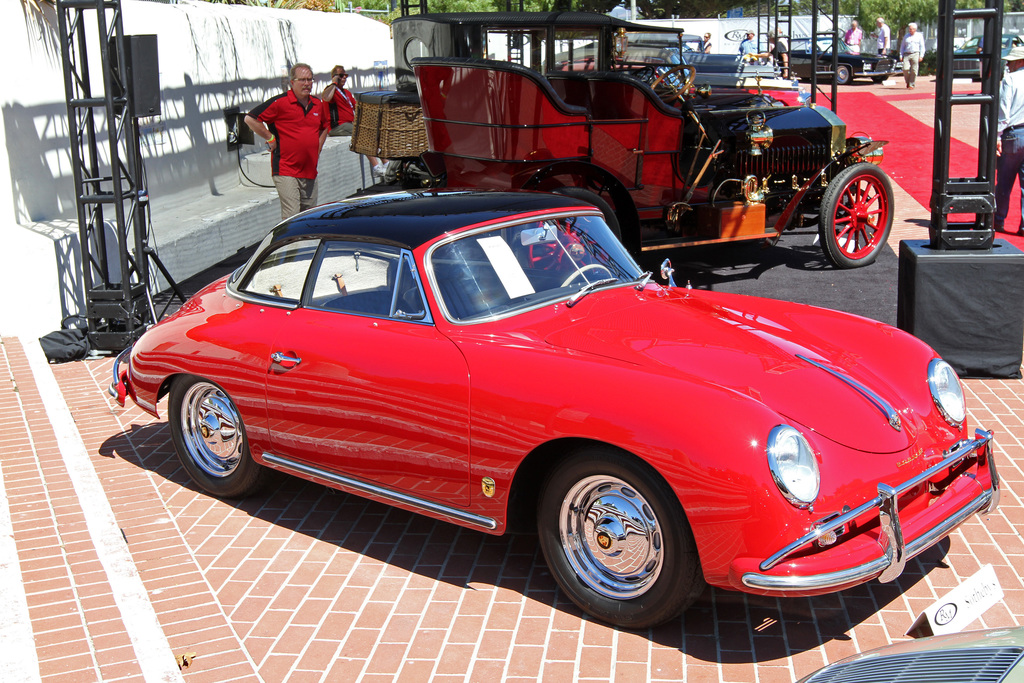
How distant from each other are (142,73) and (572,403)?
19.2 ft

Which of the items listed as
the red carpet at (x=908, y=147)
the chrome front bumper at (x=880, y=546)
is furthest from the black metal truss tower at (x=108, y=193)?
the red carpet at (x=908, y=147)

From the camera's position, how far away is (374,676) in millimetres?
3529

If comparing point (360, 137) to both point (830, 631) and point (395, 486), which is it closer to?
point (395, 486)

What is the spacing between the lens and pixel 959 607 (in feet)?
9.98

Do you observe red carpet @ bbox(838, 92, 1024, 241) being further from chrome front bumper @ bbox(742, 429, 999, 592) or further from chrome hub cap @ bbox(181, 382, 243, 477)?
chrome hub cap @ bbox(181, 382, 243, 477)

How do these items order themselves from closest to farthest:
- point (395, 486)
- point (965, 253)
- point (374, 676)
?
1. point (374, 676)
2. point (395, 486)
3. point (965, 253)

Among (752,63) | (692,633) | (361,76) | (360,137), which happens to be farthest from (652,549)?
(752,63)

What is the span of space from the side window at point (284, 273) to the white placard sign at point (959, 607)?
3.04 m

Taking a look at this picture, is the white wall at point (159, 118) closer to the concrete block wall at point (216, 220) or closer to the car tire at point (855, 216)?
the concrete block wall at point (216, 220)

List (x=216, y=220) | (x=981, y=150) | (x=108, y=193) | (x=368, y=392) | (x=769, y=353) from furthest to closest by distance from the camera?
(x=216, y=220) < (x=108, y=193) < (x=981, y=150) < (x=368, y=392) < (x=769, y=353)

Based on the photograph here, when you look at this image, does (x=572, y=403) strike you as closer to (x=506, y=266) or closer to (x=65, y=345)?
(x=506, y=266)

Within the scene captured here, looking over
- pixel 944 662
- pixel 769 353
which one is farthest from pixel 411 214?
pixel 944 662

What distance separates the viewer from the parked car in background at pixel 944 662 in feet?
7.27

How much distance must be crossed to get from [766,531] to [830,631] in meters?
0.75
